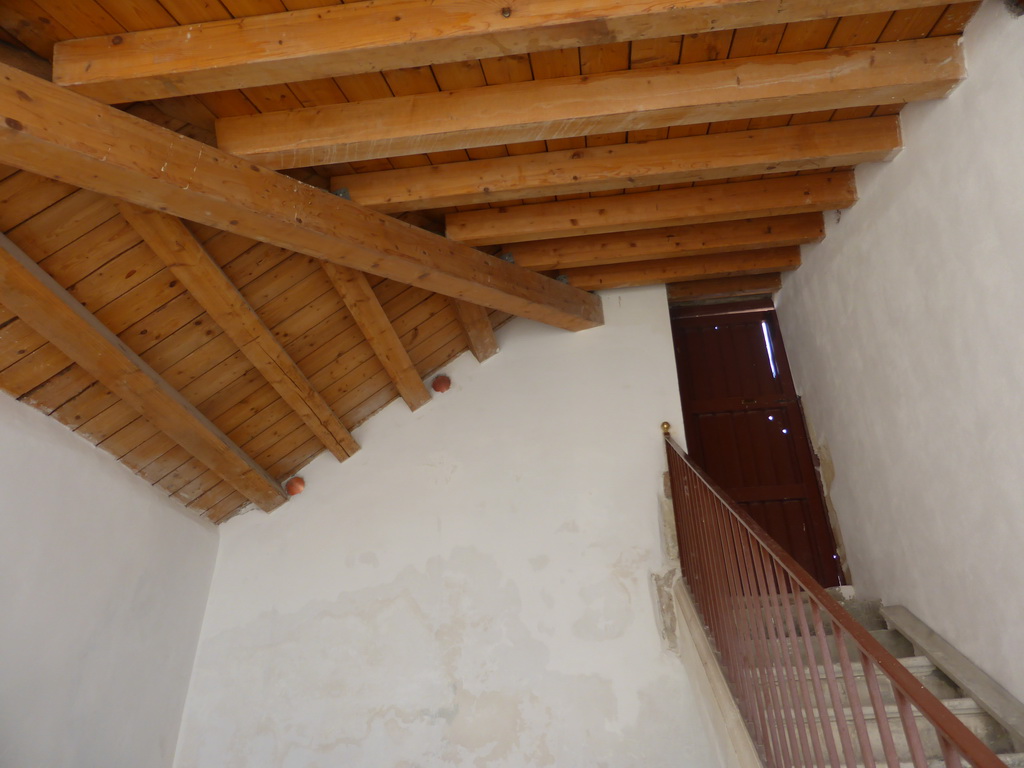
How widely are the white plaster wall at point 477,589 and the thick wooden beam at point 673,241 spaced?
681mm

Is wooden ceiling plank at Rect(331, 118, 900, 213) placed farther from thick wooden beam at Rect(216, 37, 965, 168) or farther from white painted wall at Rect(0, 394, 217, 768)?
white painted wall at Rect(0, 394, 217, 768)

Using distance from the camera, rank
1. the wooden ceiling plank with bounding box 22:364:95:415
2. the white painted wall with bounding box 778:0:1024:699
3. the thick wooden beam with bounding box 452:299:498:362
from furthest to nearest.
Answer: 1. the thick wooden beam with bounding box 452:299:498:362
2. the wooden ceiling plank with bounding box 22:364:95:415
3. the white painted wall with bounding box 778:0:1024:699

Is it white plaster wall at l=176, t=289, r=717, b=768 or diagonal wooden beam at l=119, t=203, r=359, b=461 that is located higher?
diagonal wooden beam at l=119, t=203, r=359, b=461

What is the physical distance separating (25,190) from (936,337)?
12.7ft

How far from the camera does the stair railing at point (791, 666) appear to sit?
165 cm

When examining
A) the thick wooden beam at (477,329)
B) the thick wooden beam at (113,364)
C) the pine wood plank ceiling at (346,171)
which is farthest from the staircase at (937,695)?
the thick wooden beam at (113,364)

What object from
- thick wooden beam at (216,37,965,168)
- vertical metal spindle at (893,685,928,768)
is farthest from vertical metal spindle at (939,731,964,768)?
thick wooden beam at (216,37,965,168)

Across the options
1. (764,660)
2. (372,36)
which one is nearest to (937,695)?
(764,660)

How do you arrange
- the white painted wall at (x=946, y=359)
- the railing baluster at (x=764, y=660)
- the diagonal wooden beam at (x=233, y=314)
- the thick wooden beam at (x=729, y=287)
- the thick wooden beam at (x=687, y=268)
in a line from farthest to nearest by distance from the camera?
1. the thick wooden beam at (x=729, y=287)
2. the thick wooden beam at (x=687, y=268)
3. the diagonal wooden beam at (x=233, y=314)
4. the white painted wall at (x=946, y=359)
5. the railing baluster at (x=764, y=660)

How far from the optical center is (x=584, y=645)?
167 inches

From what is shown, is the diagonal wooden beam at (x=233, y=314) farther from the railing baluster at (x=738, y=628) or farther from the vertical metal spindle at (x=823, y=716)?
the vertical metal spindle at (x=823, y=716)

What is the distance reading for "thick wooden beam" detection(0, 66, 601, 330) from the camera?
244cm

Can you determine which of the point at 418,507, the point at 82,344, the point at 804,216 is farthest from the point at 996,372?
the point at 82,344

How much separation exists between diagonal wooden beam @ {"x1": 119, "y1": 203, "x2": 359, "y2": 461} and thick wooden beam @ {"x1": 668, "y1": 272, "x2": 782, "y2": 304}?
2.62m
